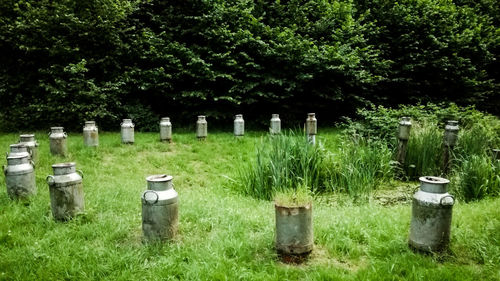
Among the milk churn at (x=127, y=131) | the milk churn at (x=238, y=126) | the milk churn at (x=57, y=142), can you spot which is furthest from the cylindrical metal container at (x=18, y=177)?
the milk churn at (x=238, y=126)

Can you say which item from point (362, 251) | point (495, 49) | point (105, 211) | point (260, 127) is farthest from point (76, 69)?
point (495, 49)

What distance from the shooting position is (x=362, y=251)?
3213 mm

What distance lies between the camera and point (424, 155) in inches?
253

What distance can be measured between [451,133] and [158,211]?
16.4 ft

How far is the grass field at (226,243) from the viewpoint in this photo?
2.93 m

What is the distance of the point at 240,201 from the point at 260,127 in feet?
20.5

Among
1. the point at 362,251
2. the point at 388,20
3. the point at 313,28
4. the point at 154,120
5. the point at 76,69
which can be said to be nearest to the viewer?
the point at 362,251

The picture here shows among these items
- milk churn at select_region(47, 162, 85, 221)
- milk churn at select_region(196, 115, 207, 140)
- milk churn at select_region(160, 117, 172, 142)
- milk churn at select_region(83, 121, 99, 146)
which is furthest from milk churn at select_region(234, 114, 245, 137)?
milk churn at select_region(47, 162, 85, 221)

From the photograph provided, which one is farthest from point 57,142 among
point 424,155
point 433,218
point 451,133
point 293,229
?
point 451,133

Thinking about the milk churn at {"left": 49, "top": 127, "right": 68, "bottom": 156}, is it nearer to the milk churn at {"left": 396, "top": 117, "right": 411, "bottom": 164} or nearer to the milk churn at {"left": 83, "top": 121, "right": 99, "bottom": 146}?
the milk churn at {"left": 83, "top": 121, "right": 99, "bottom": 146}

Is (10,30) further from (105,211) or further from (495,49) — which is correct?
(495,49)

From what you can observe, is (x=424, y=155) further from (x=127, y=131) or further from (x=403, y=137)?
(x=127, y=131)

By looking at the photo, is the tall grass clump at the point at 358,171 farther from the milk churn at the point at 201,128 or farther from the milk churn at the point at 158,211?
the milk churn at the point at 201,128

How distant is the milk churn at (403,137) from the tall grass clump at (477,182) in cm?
120
